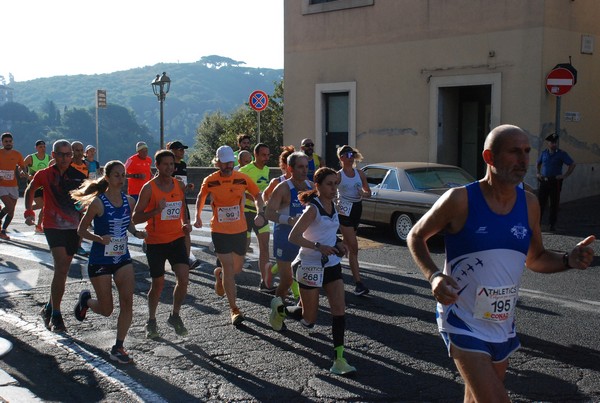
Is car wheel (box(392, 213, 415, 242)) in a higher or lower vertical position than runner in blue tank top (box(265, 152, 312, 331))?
lower

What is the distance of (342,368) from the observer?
5.82 metres

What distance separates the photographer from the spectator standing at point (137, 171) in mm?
12359

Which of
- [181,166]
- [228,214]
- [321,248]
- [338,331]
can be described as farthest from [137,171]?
[338,331]

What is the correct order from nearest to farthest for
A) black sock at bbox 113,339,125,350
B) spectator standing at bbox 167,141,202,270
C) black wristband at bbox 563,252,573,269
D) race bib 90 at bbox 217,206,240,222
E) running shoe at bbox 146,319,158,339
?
black wristband at bbox 563,252,573,269, black sock at bbox 113,339,125,350, running shoe at bbox 146,319,158,339, race bib 90 at bbox 217,206,240,222, spectator standing at bbox 167,141,202,270

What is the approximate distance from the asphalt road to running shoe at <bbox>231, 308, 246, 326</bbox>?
76 millimetres

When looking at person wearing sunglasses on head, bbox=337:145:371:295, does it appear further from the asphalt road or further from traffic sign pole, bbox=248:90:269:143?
traffic sign pole, bbox=248:90:269:143

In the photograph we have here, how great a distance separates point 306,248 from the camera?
245 inches

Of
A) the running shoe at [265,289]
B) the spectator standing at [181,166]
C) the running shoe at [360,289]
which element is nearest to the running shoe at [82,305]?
the running shoe at [265,289]

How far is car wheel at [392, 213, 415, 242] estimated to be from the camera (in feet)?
41.8

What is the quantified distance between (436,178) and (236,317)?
6.65 m

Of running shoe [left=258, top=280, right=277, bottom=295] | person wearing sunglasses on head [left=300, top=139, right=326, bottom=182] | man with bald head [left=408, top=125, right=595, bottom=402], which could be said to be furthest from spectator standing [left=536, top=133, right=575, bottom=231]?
man with bald head [left=408, top=125, right=595, bottom=402]

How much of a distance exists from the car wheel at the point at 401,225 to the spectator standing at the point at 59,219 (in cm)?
637

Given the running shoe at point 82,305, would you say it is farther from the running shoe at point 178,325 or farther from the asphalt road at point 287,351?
the running shoe at point 178,325

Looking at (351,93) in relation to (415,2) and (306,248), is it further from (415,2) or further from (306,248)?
(306,248)
